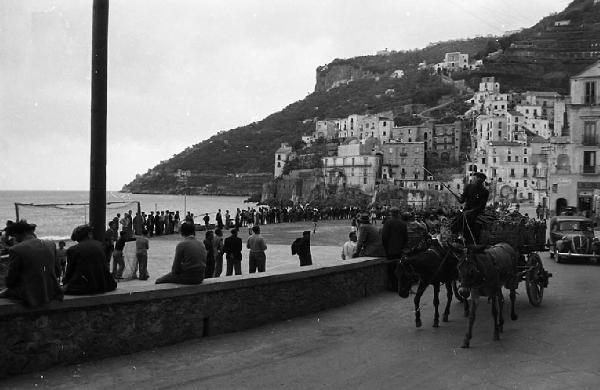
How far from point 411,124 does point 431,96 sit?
3538 centimetres

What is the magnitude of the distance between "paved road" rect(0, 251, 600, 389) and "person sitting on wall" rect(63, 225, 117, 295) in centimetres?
85

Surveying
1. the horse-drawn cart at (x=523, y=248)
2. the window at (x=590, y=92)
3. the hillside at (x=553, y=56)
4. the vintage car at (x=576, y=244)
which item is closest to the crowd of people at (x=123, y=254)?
the horse-drawn cart at (x=523, y=248)

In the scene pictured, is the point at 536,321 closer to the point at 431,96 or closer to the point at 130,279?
the point at 130,279

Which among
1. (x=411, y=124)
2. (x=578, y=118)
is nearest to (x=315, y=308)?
(x=578, y=118)

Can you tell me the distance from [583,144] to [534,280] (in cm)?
3947

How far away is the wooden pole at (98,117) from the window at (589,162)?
147ft

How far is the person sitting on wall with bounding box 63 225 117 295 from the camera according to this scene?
7.09 m

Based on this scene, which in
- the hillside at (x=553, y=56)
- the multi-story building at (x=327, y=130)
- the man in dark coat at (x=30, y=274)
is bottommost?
the man in dark coat at (x=30, y=274)

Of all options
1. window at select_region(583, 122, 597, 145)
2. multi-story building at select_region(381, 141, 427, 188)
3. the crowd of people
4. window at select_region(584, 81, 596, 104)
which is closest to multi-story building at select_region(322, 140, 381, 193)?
multi-story building at select_region(381, 141, 427, 188)

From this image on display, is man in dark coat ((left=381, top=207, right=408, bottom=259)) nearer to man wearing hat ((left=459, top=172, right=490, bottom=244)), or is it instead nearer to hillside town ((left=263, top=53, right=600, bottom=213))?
man wearing hat ((left=459, top=172, right=490, bottom=244))

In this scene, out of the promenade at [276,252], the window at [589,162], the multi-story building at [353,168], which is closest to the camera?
the promenade at [276,252]

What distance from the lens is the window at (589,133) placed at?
4547 centimetres

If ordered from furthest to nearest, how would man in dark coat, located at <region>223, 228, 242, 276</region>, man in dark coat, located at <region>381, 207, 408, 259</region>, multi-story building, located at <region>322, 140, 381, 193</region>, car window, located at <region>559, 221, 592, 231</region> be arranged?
1. multi-story building, located at <region>322, 140, 381, 193</region>
2. car window, located at <region>559, 221, 592, 231</region>
3. man in dark coat, located at <region>223, 228, 242, 276</region>
4. man in dark coat, located at <region>381, 207, 408, 259</region>

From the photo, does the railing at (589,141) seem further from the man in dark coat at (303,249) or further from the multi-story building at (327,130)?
the multi-story building at (327,130)
